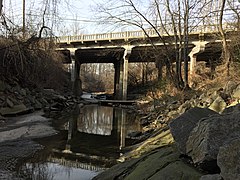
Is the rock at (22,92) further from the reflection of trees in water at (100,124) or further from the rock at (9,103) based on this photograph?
the reflection of trees in water at (100,124)

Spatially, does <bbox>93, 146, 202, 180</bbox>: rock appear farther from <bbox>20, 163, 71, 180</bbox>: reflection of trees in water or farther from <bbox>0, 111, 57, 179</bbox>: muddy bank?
<bbox>0, 111, 57, 179</bbox>: muddy bank

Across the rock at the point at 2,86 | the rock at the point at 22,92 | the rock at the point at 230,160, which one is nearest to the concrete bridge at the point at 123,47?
the rock at the point at 22,92

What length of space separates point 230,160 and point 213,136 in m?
0.79

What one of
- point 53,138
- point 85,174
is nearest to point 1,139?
point 53,138

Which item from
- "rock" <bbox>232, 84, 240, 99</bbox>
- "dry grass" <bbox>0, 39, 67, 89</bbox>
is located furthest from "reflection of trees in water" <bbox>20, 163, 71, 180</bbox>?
"dry grass" <bbox>0, 39, 67, 89</bbox>

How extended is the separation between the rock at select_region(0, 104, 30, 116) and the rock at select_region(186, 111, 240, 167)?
44.2 feet

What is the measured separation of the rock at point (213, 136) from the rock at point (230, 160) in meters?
0.57

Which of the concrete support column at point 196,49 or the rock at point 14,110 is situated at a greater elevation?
the concrete support column at point 196,49

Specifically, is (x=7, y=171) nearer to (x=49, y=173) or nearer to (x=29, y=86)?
(x=49, y=173)

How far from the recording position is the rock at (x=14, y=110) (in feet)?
50.4

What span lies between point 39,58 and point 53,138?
37.0 feet

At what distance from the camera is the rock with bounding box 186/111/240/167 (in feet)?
11.4

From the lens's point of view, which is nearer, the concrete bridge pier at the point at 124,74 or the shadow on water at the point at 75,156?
the shadow on water at the point at 75,156

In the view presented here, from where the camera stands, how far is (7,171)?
6484 millimetres
